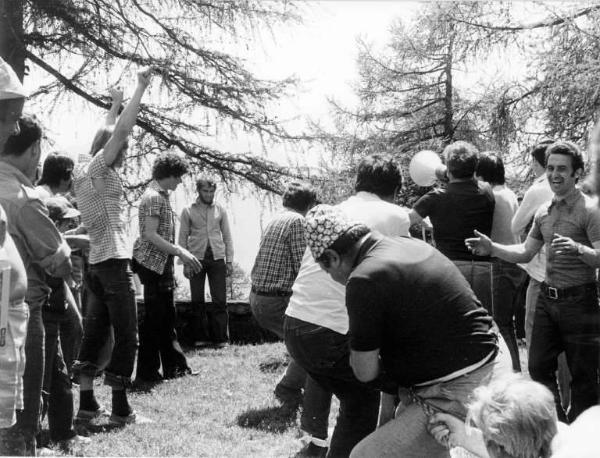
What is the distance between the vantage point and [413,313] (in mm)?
2525

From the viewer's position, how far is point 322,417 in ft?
12.9

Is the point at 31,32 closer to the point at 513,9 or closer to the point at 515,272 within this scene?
the point at 515,272

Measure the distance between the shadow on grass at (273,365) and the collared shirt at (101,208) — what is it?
2.11 meters

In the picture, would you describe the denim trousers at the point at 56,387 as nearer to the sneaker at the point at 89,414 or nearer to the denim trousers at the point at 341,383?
the sneaker at the point at 89,414

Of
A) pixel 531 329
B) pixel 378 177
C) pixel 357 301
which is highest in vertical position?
pixel 378 177

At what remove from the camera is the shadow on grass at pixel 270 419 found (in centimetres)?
445

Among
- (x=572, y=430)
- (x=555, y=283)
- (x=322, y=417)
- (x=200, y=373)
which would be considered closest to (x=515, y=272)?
(x=555, y=283)

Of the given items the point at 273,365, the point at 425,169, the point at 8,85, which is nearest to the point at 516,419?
the point at 8,85

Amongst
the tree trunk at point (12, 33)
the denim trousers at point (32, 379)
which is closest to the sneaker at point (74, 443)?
the denim trousers at point (32, 379)

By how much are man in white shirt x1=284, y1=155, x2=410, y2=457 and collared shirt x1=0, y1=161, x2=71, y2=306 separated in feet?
3.80

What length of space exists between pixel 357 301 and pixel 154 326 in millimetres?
3409

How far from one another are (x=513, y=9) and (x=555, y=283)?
649 centimetres

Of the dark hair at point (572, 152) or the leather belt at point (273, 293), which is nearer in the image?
the dark hair at point (572, 152)

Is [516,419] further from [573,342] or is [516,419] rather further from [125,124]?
[125,124]
